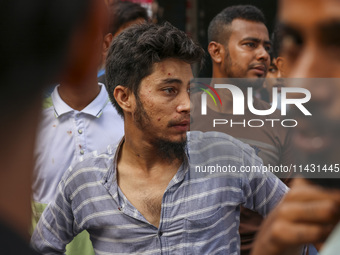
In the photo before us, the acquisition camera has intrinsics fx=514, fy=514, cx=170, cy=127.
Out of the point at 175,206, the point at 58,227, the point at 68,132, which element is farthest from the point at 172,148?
the point at 68,132

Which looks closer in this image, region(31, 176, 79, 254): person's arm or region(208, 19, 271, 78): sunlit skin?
region(31, 176, 79, 254): person's arm

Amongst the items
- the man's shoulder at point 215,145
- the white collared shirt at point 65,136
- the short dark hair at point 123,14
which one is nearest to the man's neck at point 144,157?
the man's shoulder at point 215,145

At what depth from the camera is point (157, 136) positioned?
7.45ft

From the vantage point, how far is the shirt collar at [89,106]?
2705 mm

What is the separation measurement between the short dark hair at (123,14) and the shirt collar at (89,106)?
2.95 feet

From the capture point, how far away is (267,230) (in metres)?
1.22

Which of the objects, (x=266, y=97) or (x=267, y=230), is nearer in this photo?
(x=267, y=230)

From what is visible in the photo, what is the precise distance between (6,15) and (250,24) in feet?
9.40

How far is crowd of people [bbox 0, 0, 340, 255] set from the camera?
0.79 m

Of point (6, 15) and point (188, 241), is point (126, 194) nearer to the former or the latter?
point (188, 241)

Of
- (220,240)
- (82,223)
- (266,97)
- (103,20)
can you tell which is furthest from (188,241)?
(266,97)

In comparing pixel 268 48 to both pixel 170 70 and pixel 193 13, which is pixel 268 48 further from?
pixel 170 70

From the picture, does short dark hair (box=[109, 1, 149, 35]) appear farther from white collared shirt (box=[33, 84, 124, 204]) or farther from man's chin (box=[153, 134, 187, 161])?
man's chin (box=[153, 134, 187, 161])

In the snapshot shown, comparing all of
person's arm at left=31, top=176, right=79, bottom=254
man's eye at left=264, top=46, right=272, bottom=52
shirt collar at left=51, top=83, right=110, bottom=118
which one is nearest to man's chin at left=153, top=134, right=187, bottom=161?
person's arm at left=31, top=176, right=79, bottom=254
